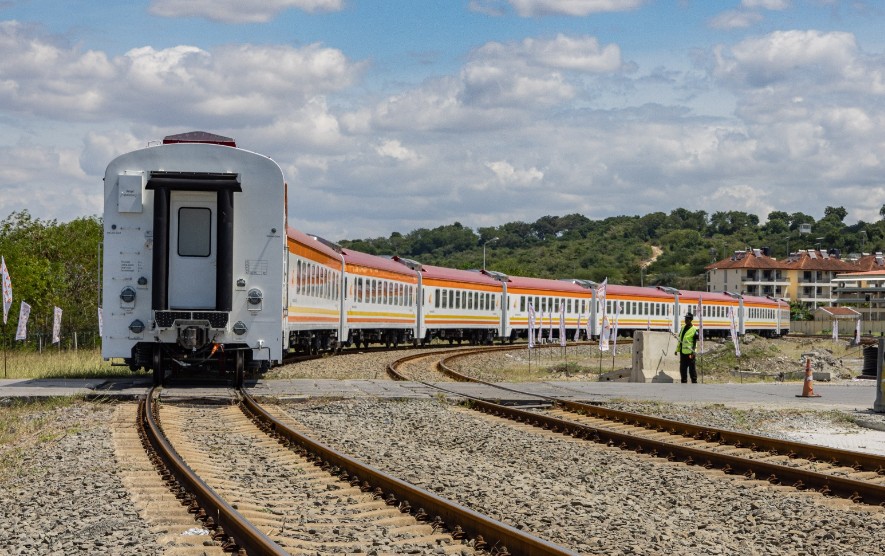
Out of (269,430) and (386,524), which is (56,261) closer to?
(269,430)

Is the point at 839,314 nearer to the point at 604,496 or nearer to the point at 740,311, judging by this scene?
the point at 740,311

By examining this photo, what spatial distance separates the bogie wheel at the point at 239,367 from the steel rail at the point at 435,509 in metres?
6.63

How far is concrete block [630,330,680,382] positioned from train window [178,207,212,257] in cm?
1241

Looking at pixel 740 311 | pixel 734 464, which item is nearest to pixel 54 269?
pixel 734 464

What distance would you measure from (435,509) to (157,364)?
1110 centimetres

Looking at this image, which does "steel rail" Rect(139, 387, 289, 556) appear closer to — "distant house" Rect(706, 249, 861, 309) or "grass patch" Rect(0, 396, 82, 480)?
"grass patch" Rect(0, 396, 82, 480)

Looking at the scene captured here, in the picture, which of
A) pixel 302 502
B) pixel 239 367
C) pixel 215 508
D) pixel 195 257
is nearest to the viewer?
pixel 215 508

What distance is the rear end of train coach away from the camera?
1752 cm

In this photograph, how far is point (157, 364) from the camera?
59.8ft

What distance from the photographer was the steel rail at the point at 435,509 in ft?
22.2

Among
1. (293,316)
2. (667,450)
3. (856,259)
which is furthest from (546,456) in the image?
(856,259)

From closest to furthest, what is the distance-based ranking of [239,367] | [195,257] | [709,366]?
[195,257]
[239,367]
[709,366]

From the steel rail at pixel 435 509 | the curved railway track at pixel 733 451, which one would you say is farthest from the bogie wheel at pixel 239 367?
the steel rail at pixel 435 509

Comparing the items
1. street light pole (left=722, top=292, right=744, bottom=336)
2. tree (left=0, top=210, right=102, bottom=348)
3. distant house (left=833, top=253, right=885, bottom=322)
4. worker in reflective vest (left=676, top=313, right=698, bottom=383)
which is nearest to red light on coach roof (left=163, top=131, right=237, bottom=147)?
worker in reflective vest (left=676, top=313, right=698, bottom=383)
